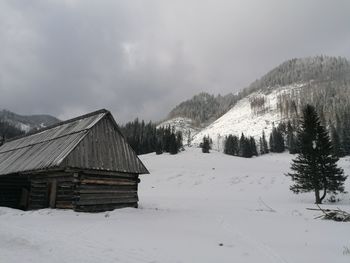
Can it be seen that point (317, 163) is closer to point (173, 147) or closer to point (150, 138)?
point (173, 147)

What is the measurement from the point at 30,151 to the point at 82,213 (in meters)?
9.35

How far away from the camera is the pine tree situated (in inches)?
1027

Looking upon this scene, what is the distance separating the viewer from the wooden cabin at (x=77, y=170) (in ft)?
52.0

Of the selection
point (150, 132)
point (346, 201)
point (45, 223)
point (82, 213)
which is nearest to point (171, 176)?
point (346, 201)

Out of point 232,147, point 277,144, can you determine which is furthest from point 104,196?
point 232,147

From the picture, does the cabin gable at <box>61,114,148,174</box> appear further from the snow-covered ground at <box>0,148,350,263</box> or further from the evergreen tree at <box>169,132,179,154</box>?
the evergreen tree at <box>169,132,179,154</box>

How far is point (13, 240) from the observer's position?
8.67m

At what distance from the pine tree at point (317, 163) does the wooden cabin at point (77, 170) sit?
54.7 ft

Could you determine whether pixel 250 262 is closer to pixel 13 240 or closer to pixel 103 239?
pixel 103 239

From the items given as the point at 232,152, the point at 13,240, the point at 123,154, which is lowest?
the point at 13,240

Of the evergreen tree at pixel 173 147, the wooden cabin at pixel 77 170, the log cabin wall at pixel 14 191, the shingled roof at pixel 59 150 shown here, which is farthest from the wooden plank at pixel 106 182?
the evergreen tree at pixel 173 147

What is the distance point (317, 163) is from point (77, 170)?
2200cm

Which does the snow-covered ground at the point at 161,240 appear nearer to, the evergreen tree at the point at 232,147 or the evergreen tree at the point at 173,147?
the evergreen tree at the point at 173,147

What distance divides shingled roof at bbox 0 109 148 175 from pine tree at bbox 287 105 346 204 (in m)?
16.4
